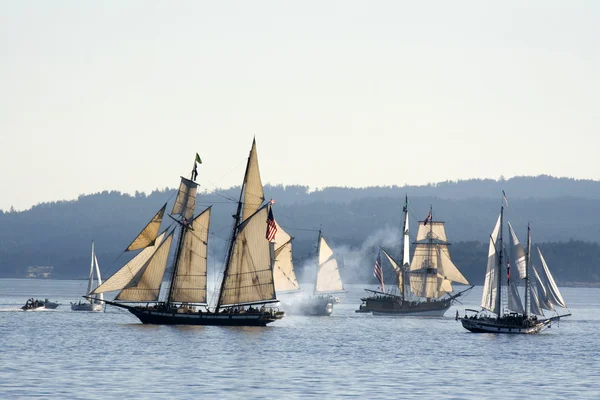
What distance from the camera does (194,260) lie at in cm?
11844

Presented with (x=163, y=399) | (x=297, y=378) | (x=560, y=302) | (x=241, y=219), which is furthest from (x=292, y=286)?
(x=163, y=399)

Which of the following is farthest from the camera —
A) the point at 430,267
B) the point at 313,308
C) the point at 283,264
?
the point at 430,267

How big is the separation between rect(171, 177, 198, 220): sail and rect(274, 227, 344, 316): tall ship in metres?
27.6

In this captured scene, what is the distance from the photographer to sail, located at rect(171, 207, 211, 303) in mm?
118188

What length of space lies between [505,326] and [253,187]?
1180 inches

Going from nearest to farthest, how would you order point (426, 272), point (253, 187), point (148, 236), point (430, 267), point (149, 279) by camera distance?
point (148, 236) < point (253, 187) < point (149, 279) < point (430, 267) < point (426, 272)

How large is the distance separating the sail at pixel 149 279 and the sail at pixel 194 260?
125 inches

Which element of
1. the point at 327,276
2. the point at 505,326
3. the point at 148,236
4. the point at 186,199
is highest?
the point at 186,199

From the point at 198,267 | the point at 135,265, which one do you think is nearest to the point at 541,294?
the point at 198,267

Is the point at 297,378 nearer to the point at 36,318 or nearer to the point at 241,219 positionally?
the point at 241,219

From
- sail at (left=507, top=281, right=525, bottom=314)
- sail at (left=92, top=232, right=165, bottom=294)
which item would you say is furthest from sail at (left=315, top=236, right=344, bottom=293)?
sail at (left=92, top=232, right=165, bottom=294)

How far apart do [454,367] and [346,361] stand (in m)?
7.89

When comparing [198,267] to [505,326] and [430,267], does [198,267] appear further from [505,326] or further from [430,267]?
[430,267]

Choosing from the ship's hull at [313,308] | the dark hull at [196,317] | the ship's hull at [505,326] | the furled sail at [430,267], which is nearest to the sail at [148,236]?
the dark hull at [196,317]
